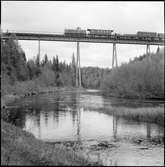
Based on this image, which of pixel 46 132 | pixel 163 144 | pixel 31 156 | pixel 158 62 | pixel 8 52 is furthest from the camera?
pixel 8 52

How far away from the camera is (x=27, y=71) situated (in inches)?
2527

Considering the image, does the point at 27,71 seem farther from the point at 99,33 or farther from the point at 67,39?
the point at 99,33

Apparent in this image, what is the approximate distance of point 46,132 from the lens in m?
18.1

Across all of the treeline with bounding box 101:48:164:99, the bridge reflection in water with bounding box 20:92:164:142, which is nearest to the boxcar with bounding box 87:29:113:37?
the treeline with bounding box 101:48:164:99

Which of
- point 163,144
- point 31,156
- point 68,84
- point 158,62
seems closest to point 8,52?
point 158,62

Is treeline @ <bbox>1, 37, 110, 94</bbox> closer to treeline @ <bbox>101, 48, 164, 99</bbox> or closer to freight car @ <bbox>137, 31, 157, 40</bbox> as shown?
treeline @ <bbox>101, 48, 164, 99</bbox>

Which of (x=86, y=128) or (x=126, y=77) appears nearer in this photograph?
(x=86, y=128)

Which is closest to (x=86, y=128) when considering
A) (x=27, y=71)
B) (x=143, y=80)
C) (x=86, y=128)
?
(x=86, y=128)

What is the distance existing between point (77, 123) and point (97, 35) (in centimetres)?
5604

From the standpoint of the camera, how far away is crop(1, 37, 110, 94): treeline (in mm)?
45638

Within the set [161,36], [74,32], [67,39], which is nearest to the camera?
[67,39]

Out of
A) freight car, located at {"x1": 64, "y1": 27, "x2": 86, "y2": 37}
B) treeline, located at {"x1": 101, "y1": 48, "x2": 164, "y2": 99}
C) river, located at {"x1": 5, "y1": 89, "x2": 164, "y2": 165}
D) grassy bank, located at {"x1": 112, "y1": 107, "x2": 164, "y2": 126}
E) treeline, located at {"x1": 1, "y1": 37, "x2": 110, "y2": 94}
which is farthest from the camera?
freight car, located at {"x1": 64, "y1": 27, "x2": 86, "y2": 37}

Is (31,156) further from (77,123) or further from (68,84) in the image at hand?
(68,84)

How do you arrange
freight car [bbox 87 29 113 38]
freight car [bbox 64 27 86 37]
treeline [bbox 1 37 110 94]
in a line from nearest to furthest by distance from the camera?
treeline [bbox 1 37 110 94]
freight car [bbox 64 27 86 37]
freight car [bbox 87 29 113 38]
